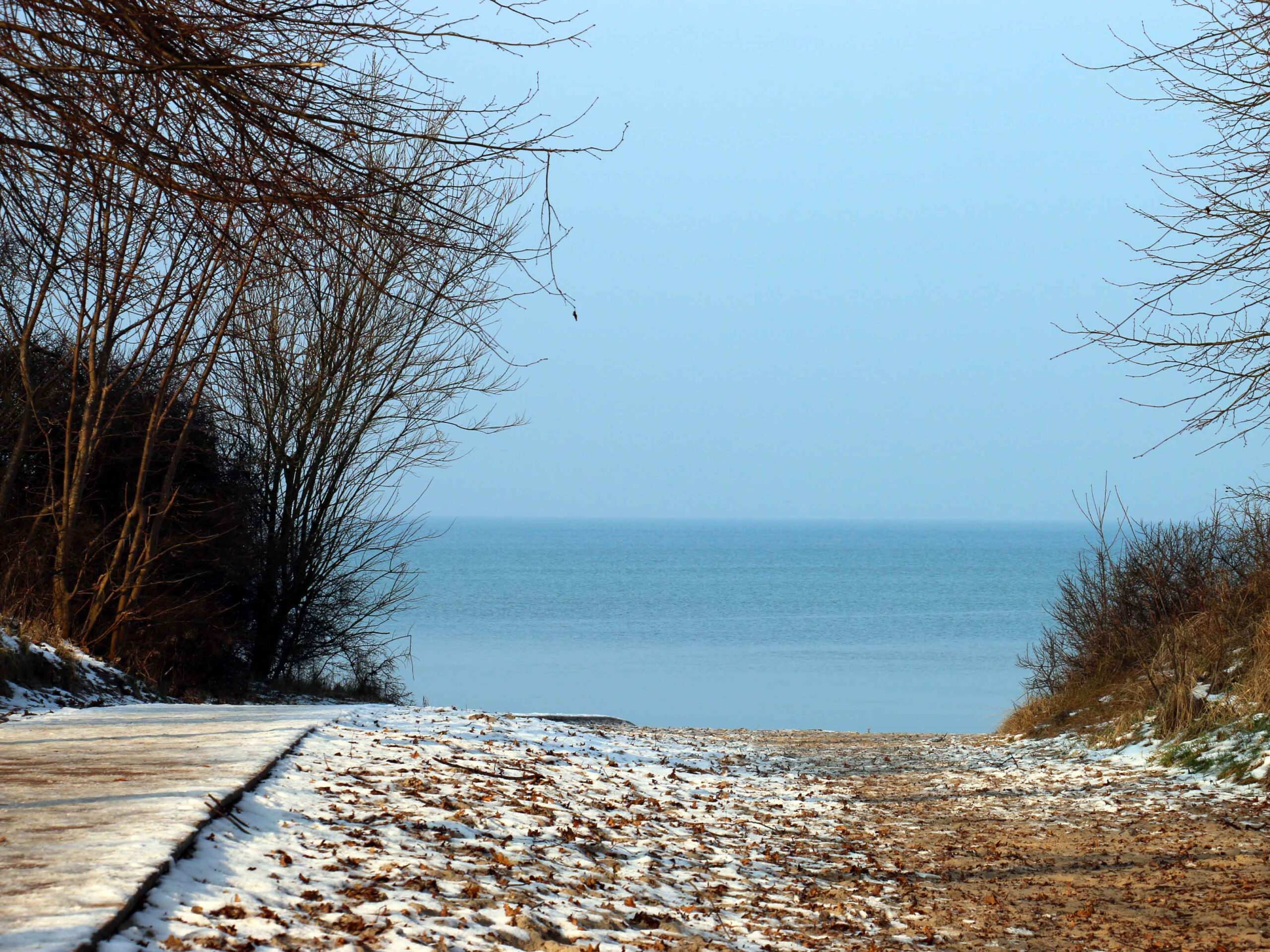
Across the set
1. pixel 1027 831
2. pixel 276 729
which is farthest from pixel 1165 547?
pixel 276 729

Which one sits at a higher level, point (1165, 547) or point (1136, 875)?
point (1165, 547)

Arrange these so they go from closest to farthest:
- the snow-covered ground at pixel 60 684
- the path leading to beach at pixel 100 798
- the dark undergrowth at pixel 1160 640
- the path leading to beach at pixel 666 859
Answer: the path leading to beach at pixel 100 798 < the path leading to beach at pixel 666 859 < the snow-covered ground at pixel 60 684 < the dark undergrowth at pixel 1160 640

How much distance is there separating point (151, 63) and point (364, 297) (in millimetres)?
12860

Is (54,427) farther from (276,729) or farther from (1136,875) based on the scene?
(1136,875)

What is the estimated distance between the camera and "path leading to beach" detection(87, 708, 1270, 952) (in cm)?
443

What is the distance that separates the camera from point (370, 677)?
1931 centimetres

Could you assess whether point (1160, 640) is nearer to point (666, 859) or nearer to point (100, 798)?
point (666, 859)

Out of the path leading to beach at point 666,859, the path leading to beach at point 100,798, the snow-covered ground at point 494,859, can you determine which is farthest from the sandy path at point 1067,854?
the path leading to beach at point 100,798

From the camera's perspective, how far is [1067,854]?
7.41 metres

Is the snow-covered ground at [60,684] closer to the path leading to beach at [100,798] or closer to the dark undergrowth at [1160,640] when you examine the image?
the path leading to beach at [100,798]

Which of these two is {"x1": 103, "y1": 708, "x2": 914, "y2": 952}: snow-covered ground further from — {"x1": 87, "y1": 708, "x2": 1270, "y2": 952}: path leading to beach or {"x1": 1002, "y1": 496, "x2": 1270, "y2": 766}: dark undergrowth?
{"x1": 1002, "y1": 496, "x2": 1270, "y2": 766}: dark undergrowth

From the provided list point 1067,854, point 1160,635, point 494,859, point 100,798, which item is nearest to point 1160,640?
point 1160,635

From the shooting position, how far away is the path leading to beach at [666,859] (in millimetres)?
4430

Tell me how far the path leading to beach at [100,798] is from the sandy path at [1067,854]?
12.8 feet
